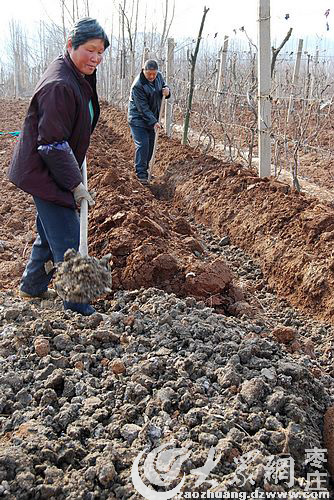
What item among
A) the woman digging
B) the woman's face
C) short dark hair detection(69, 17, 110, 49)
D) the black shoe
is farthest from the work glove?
the black shoe

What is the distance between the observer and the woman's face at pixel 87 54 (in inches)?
114

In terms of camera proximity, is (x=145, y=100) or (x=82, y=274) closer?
(x=82, y=274)

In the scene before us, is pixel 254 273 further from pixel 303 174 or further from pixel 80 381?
pixel 303 174

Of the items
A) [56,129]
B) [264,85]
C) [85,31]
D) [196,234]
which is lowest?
[196,234]

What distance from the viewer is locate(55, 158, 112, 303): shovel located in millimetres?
2906

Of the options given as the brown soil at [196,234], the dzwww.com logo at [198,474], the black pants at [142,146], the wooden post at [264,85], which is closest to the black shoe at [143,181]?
the black pants at [142,146]

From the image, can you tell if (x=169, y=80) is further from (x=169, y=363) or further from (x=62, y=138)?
(x=169, y=363)

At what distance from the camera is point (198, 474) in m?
1.93

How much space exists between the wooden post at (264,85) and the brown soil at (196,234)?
1.13ft

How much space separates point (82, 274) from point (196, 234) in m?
3.05

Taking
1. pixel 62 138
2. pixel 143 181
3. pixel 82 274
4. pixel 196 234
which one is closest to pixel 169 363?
pixel 82 274

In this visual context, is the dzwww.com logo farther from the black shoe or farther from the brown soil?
the black shoe

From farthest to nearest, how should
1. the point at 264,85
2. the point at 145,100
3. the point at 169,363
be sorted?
the point at 145,100 < the point at 264,85 < the point at 169,363

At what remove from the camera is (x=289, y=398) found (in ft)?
7.79
